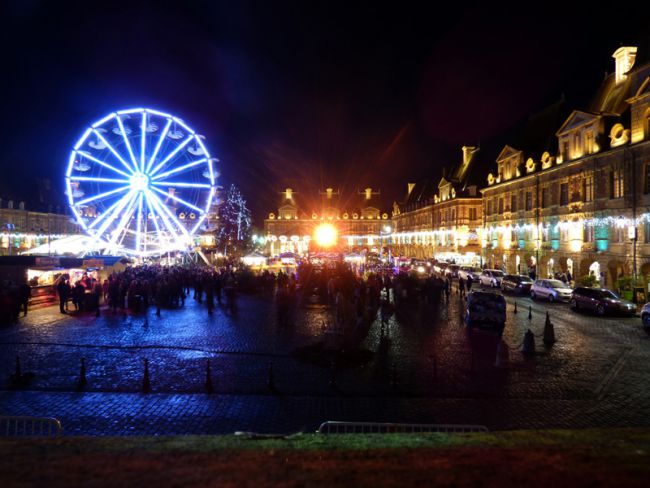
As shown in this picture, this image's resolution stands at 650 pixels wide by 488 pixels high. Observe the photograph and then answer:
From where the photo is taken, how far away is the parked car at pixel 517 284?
103ft

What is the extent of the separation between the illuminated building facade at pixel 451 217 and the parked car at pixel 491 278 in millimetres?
18170

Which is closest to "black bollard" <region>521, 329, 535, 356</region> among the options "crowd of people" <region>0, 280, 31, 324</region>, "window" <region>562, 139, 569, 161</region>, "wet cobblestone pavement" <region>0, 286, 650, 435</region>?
"wet cobblestone pavement" <region>0, 286, 650, 435</region>

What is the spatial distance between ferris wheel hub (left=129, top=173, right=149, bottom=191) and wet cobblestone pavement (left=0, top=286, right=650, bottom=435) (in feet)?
58.5

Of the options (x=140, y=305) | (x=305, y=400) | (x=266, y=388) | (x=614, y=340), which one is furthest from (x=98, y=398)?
(x=614, y=340)

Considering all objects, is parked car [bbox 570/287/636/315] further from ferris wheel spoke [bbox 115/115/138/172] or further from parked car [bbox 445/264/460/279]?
ferris wheel spoke [bbox 115/115/138/172]

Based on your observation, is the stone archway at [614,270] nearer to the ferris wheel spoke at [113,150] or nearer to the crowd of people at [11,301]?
the crowd of people at [11,301]

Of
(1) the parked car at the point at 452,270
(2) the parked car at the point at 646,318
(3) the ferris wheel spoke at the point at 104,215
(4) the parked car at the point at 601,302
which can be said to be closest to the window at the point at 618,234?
(4) the parked car at the point at 601,302

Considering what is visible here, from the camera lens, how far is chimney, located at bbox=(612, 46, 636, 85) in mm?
31844

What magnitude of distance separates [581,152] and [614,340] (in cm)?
2279

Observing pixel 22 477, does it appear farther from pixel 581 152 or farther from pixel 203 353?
pixel 581 152

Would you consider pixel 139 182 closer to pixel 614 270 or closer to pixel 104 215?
pixel 104 215

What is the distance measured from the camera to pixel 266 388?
1044 cm

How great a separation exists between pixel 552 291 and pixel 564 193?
13012 mm

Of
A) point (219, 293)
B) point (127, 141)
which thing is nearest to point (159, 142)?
point (127, 141)
